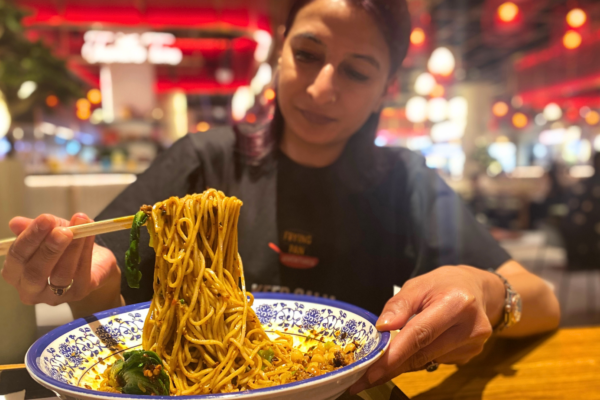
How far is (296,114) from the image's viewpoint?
4.58 feet

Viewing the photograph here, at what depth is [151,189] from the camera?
1.31 meters

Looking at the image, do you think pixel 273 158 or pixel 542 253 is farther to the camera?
pixel 542 253

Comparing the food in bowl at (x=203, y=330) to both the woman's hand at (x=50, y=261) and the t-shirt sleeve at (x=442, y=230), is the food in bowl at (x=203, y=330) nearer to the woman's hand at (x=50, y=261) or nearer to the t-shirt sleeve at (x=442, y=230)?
the woman's hand at (x=50, y=261)

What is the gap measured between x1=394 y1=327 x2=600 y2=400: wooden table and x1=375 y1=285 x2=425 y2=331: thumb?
21 centimetres

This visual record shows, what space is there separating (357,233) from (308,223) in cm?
17

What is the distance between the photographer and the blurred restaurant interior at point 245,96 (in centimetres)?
190

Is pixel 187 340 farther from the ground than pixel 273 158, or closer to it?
closer to it

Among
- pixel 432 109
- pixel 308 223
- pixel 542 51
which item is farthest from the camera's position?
pixel 542 51

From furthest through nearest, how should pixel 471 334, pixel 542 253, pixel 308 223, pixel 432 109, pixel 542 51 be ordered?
pixel 542 51 < pixel 432 109 < pixel 542 253 < pixel 308 223 < pixel 471 334

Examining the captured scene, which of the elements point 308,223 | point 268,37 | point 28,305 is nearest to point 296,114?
point 308,223

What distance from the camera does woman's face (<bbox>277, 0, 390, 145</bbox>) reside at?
126cm

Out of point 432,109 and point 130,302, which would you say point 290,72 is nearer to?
point 130,302

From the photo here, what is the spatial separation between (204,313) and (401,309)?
0.40 metres

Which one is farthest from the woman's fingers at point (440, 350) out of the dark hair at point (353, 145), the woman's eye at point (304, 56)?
the woman's eye at point (304, 56)
